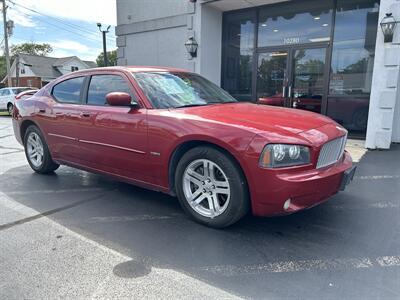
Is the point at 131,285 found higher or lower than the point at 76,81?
lower

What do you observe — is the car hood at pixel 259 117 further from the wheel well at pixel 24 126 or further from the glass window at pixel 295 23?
the glass window at pixel 295 23

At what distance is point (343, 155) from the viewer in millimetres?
3607

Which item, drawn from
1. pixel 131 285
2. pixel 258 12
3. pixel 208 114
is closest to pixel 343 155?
pixel 208 114

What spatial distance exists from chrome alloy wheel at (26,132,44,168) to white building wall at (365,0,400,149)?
6520mm

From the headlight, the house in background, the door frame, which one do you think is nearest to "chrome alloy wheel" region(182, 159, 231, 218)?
the headlight

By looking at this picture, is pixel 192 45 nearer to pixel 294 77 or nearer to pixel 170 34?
pixel 170 34

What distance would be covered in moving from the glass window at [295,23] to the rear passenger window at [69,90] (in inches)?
253

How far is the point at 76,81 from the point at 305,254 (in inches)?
145

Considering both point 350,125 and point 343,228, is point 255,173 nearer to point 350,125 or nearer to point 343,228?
point 343,228

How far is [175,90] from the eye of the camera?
3969 mm

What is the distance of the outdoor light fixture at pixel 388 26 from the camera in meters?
6.77

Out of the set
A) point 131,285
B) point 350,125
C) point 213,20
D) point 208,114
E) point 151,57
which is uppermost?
point 213,20

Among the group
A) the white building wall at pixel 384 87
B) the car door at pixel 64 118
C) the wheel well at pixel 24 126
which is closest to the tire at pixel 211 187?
the car door at pixel 64 118

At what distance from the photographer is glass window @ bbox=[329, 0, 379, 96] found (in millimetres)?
8117
